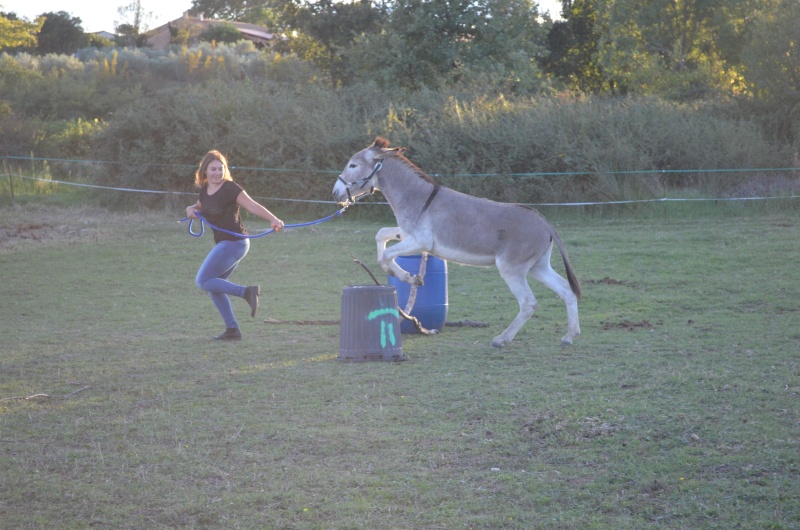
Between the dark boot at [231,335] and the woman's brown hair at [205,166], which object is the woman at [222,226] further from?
the dark boot at [231,335]

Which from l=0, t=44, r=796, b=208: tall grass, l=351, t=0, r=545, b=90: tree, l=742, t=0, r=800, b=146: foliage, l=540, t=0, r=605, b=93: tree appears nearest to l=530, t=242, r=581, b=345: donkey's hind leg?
l=0, t=44, r=796, b=208: tall grass

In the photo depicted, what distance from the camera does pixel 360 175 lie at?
9.44 metres

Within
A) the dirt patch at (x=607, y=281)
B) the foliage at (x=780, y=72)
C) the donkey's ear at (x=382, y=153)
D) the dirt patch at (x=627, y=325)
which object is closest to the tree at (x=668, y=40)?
the foliage at (x=780, y=72)

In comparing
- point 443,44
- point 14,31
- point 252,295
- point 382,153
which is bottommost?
point 252,295

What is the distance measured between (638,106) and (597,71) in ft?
70.6

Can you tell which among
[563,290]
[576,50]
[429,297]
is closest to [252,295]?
[429,297]

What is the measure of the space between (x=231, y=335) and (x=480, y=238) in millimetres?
2867

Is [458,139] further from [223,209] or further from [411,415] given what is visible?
[411,415]

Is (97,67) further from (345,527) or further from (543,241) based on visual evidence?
(345,527)

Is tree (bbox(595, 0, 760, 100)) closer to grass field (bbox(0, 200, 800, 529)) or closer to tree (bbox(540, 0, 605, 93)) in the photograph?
tree (bbox(540, 0, 605, 93))

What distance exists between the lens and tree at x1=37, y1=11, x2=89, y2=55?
2464 inches

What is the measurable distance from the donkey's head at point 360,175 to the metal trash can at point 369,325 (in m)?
1.51

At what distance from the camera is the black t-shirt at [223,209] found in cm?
921

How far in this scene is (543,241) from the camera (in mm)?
8828
